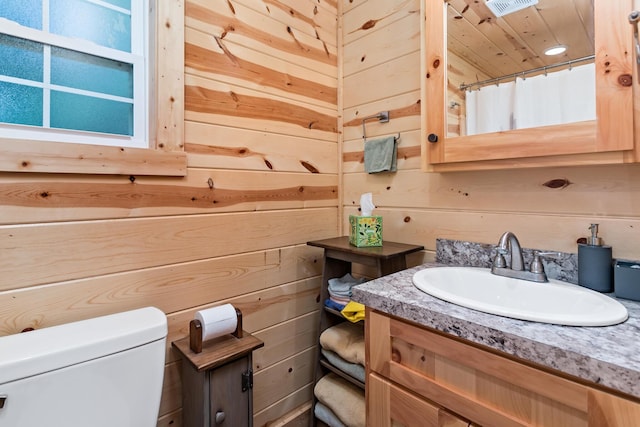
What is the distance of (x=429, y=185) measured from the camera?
1.34m

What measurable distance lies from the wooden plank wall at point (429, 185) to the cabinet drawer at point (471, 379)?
55 centimetres

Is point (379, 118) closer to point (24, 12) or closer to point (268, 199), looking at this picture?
point (268, 199)

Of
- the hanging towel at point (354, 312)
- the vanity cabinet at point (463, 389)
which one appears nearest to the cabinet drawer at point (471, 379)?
the vanity cabinet at point (463, 389)

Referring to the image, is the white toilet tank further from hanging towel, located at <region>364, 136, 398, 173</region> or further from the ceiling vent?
the ceiling vent

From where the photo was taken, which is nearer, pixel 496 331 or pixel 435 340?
pixel 496 331

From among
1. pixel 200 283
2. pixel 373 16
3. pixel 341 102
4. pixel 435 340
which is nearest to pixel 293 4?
pixel 373 16

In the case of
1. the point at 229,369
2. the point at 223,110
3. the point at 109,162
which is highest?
the point at 223,110

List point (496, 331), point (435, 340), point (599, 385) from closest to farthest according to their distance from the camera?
point (599, 385) → point (496, 331) → point (435, 340)

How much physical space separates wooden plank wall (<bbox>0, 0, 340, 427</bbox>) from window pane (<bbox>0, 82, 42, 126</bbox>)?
0.20m

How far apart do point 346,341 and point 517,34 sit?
4.20 feet

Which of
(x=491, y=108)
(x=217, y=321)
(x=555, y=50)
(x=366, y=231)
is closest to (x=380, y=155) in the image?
(x=366, y=231)

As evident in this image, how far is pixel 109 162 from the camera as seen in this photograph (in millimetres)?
982

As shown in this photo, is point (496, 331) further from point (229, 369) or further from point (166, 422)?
point (166, 422)

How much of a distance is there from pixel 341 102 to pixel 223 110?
692 millimetres
